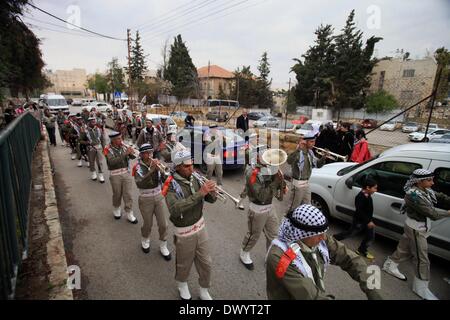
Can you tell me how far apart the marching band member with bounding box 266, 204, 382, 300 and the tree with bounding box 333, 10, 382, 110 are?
124 feet

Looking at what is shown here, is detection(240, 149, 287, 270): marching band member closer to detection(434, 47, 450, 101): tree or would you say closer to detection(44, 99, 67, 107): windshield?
detection(434, 47, 450, 101): tree

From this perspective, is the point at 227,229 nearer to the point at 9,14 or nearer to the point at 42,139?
the point at 9,14

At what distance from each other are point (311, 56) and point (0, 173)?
44.0 m

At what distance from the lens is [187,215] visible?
3.04m

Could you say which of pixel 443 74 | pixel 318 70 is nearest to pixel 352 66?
pixel 318 70

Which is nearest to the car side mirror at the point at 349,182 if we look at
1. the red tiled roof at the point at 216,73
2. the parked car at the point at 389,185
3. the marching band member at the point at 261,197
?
the parked car at the point at 389,185

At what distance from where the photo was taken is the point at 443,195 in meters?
3.70

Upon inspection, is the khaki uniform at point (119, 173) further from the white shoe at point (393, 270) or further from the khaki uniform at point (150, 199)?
the white shoe at point (393, 270)

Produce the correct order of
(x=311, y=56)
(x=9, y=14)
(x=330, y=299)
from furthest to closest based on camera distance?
(x=311, y=56) → (x=9, y=14) → (x=330, y=299)

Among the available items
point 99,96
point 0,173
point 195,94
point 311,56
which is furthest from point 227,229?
point 99,96

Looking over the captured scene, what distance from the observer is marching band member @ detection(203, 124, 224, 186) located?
7.61 m

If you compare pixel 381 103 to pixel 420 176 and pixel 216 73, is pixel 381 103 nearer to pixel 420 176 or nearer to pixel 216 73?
pixel 420 176

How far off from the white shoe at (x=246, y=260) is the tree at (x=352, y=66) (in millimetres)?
36495

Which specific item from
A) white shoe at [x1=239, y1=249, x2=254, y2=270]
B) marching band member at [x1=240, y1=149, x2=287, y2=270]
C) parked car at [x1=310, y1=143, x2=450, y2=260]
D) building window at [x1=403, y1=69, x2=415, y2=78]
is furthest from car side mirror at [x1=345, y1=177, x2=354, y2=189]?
building window at [x1=403, y1=69, x2=415, y2=78]
